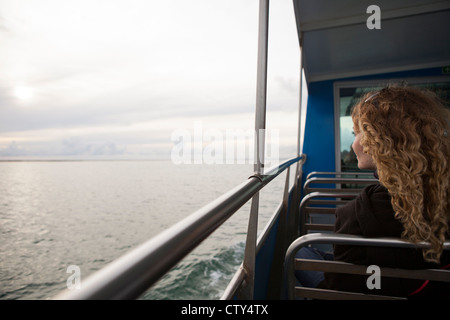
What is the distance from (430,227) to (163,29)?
2366mm

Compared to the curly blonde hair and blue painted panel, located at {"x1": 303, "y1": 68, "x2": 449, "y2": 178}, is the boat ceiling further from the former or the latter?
the curly blonde hair

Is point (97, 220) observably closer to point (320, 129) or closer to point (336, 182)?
point (320, 129)

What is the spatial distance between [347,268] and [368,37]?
11.1ft

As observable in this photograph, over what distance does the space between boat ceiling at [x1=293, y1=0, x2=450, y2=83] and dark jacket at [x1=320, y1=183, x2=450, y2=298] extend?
2.39 m

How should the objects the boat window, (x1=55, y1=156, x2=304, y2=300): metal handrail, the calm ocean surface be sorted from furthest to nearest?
the boat window < the calm ocean surface < (x1=55, y1=156, x2=304, y2=300): metal handrail

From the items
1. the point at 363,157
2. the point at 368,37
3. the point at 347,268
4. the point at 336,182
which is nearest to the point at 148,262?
the point at 347,268

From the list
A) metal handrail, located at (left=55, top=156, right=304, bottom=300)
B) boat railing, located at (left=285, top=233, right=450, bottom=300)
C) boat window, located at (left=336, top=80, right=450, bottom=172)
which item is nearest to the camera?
metal handrail, located at (left=55, top=156, right=304, bottom=300)

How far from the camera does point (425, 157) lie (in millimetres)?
897

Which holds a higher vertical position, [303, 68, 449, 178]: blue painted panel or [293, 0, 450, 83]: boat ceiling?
[293, 0, 450, 83]: boat ceiling

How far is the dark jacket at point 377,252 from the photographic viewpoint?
84 centimetres

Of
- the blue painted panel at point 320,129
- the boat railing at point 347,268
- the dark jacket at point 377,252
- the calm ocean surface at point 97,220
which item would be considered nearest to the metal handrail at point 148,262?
the calm ocean surface at point 97,220

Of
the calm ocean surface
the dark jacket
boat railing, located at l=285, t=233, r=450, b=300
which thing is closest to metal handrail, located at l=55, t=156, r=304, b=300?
the calm ocean surface

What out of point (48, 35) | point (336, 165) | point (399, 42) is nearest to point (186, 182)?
point (336, 165)

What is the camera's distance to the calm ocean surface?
1014 mm
